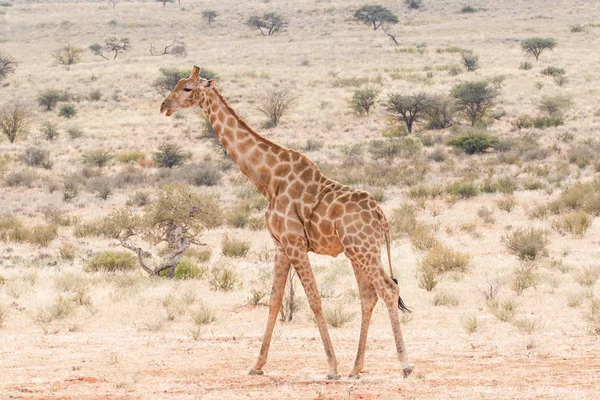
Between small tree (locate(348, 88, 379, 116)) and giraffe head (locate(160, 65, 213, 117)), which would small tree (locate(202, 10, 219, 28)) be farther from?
giraffe head (locate(160, 65, 213, 117))

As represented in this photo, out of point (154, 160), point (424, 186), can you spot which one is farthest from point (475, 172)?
point (154, 160)

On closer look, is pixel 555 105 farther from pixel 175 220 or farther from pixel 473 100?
pixel 175 220

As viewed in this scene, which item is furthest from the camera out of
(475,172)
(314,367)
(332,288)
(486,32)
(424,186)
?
(486,32)

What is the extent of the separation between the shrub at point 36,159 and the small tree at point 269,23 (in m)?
55.2

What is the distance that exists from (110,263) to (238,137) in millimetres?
8918

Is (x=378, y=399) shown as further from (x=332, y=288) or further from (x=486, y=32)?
(x=486, y=32)

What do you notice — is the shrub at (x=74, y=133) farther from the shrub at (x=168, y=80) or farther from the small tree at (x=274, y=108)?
the shrub at (x=168, y=80)

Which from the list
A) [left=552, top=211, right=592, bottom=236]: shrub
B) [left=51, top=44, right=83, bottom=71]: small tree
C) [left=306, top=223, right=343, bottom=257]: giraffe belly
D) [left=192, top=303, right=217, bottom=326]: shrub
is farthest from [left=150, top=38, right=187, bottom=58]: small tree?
[left=306, top=223, right=343, bottom=257]: giraffe belly

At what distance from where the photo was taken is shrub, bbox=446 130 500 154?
32.7 meters

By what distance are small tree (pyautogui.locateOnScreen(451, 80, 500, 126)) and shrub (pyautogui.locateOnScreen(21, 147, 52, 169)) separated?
20704 mm

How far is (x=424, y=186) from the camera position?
26.3 m

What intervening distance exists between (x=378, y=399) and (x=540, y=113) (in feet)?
126

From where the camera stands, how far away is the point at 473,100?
40750mm

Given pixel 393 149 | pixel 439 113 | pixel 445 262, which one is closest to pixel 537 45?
pixel 439 113
